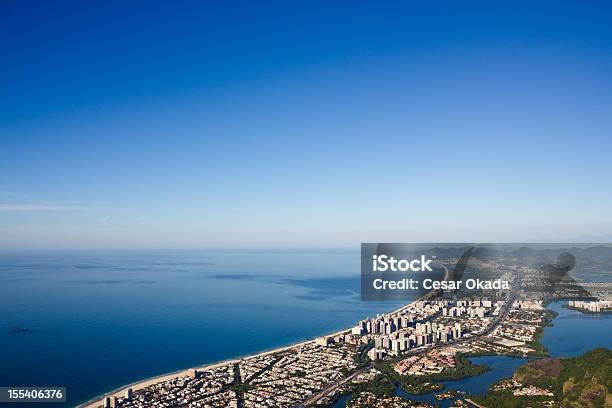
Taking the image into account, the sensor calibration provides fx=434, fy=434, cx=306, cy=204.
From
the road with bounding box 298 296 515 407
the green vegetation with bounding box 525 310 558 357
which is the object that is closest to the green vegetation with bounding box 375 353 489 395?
the road with bounding box 298 296 515 407

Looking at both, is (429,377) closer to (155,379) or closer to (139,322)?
(155,379)

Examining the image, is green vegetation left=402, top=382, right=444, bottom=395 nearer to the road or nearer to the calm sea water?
the road

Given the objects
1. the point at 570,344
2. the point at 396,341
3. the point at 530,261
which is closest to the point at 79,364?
the point at 396,341

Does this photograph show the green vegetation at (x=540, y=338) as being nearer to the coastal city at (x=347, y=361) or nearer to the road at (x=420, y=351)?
the coastal city at (x=347, y=361)

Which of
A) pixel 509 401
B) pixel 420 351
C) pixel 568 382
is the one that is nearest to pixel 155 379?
pixel 420 351

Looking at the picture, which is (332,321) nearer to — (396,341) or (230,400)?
(396,341)

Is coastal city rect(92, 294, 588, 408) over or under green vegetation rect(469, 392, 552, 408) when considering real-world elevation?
under
